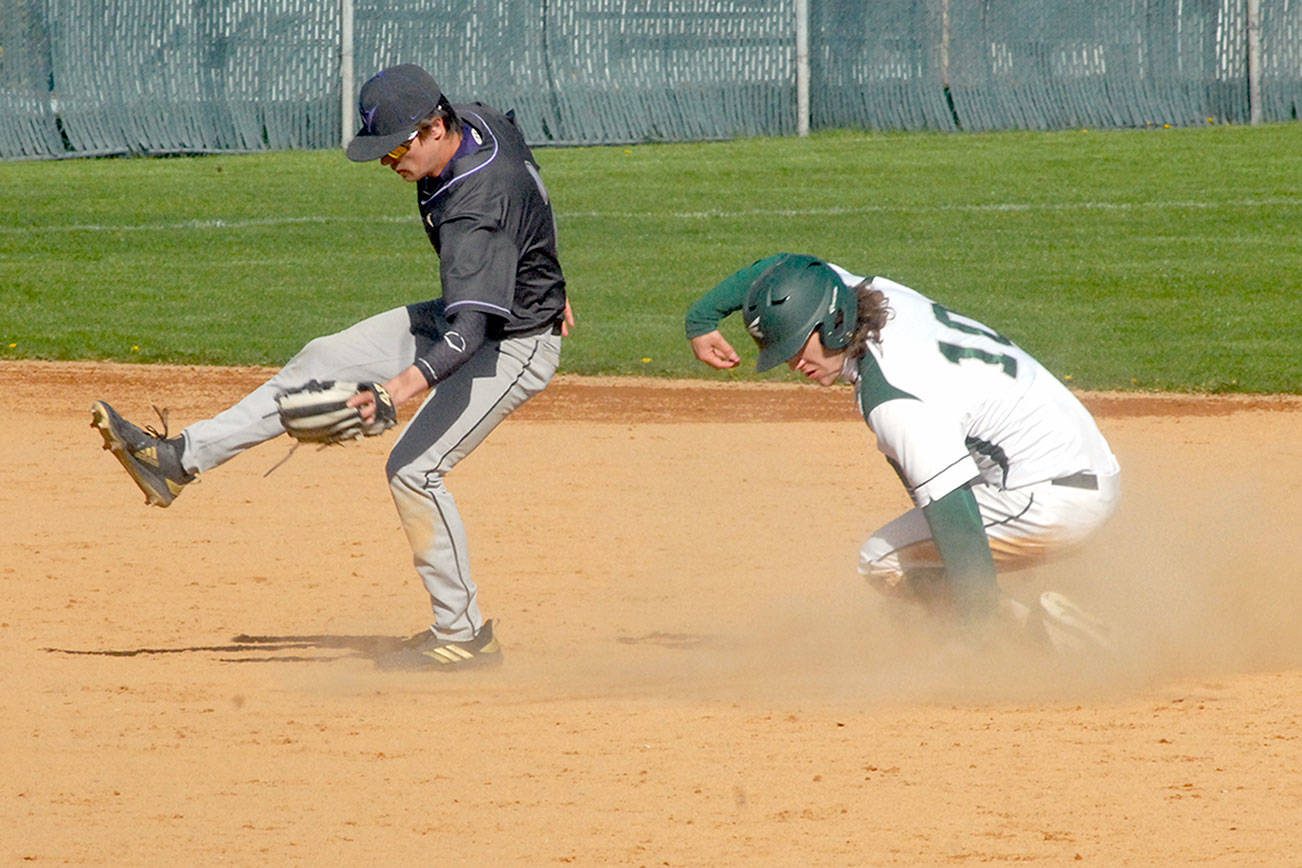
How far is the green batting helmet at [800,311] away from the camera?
5035 millimetres

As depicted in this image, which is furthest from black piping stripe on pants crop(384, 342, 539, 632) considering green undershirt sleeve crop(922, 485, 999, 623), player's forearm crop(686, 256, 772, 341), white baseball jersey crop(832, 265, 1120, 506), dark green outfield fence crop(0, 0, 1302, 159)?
dark green outfield fence crop(0, 0, 1302, 159)

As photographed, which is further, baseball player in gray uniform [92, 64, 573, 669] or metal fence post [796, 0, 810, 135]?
metal fence post [796, 0, 810, 135]

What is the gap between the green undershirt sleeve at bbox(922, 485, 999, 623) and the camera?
4.95m

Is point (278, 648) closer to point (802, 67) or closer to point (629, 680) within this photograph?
point (629, 680)

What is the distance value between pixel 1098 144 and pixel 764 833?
20423mm

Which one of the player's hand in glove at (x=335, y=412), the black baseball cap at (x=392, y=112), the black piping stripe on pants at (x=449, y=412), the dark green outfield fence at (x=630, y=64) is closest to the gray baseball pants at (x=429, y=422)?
the black piping stripe on pants at (x=449, y=412)

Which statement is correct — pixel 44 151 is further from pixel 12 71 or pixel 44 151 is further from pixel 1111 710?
pixel 1111 710

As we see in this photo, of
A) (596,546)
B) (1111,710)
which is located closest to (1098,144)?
(596,546)

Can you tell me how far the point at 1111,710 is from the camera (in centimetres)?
534

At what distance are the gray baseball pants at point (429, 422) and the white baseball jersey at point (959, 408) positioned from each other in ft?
4.17

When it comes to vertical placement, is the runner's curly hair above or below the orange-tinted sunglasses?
below

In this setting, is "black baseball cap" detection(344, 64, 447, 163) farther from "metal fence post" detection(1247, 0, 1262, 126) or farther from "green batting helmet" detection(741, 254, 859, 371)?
"metal fence post" detection(1247, 0, 1262, 126)

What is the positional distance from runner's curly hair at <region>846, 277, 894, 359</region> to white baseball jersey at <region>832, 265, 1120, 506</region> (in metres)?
0.03

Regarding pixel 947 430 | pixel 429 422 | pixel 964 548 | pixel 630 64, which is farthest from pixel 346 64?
pixel 964 548
